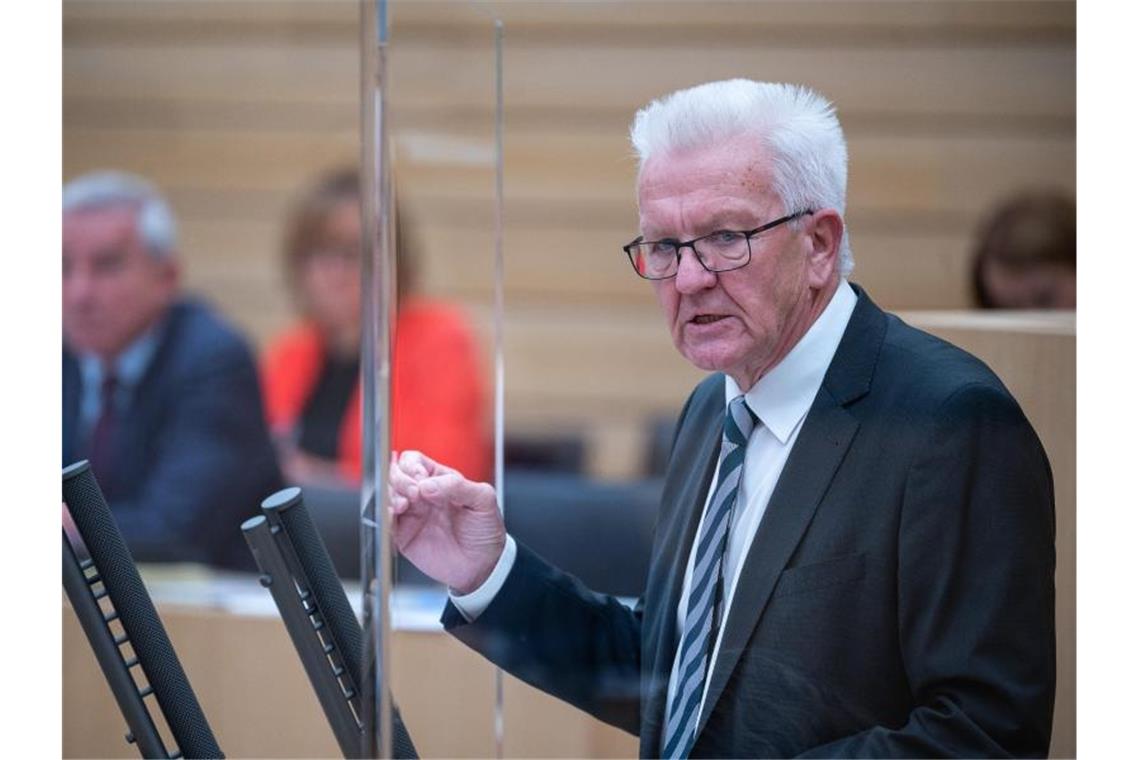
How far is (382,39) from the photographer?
139 cm

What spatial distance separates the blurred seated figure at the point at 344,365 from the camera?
1408 millimetres

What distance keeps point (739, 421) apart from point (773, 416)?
0.10 ft

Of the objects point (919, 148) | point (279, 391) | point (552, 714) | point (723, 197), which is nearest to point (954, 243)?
point (919, 148)

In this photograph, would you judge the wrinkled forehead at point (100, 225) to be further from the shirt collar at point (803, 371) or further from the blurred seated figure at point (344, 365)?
the shirt collar at point (803, 371)

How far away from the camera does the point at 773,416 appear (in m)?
1.35

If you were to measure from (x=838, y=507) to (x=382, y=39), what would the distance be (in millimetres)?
572

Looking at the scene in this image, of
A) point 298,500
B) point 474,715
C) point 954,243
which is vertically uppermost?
point 954,243

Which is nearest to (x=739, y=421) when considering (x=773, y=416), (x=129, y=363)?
(x=773, y=416)

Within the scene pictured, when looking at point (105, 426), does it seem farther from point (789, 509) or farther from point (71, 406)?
point (789, 509)

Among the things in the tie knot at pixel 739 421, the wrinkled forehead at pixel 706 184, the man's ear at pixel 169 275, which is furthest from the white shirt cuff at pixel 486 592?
the man's ear at pixel 169 275

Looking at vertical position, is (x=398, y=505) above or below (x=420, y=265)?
below

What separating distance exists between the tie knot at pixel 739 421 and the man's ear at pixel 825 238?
136 millimetres

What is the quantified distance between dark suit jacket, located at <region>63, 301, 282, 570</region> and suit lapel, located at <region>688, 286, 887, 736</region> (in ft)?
3.10
